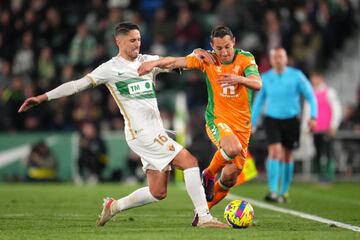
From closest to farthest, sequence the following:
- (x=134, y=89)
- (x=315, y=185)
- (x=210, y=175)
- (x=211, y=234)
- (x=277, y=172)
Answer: (x=211, y=234) → (x=134, y=89) → (x=210, y=175) → (x=277, y=172) → (x=315, y=185)

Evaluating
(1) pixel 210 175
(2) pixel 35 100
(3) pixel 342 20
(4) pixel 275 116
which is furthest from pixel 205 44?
(2) pixel 35 100

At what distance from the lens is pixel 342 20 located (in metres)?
24.3

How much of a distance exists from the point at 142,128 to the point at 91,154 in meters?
11.6

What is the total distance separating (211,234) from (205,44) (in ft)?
47.7

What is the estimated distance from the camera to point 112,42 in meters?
23.3

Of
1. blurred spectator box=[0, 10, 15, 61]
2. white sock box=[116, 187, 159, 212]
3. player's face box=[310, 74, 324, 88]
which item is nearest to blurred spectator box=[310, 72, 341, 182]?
player's face box=[310, 74, 324, 88]

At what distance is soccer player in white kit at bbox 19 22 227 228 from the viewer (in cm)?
982

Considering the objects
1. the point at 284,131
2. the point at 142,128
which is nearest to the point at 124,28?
the point at 142,128

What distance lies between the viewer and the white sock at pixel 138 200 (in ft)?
32.9

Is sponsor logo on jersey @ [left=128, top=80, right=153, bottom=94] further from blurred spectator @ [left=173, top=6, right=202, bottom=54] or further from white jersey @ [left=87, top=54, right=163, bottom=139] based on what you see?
blurred spectator @ [left=173, top=6, right=202, bottom=54]

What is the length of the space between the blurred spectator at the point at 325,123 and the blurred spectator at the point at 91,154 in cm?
477

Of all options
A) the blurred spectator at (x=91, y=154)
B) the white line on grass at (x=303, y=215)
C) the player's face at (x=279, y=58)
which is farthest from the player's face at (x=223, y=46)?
the blurred spectator at (x=91, y=154)

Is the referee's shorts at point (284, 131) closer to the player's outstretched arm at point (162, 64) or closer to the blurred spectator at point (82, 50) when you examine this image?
the player's outstretched arm at point (162, 64)

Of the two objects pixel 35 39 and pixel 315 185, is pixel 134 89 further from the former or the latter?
pixel 35 39
